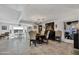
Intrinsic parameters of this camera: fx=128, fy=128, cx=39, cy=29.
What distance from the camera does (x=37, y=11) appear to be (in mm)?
2346

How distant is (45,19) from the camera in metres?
2.36

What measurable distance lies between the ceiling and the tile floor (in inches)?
15.8

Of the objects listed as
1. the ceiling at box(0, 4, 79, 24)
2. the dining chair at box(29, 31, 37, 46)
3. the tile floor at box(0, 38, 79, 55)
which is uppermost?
the ceiling at box(0, 4, 79, 24)

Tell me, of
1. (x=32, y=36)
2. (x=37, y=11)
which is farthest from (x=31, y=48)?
(x=37, y=11)

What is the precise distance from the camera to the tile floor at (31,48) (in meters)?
2.33

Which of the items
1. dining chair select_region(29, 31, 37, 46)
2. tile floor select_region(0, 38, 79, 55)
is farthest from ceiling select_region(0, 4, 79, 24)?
tile floor select_region(0, 38, 79, 55)

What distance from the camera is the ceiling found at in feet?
7.61

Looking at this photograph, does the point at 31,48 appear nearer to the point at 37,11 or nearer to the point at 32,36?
the point at 32,36

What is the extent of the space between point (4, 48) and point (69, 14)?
1.33 meters

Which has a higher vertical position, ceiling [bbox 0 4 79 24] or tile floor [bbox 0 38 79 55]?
ceiling [bbox 0 4 79 24]

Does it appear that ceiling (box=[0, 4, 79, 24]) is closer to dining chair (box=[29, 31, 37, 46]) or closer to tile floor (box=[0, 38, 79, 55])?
dining chair (box=[29, 31, 37, 46])
